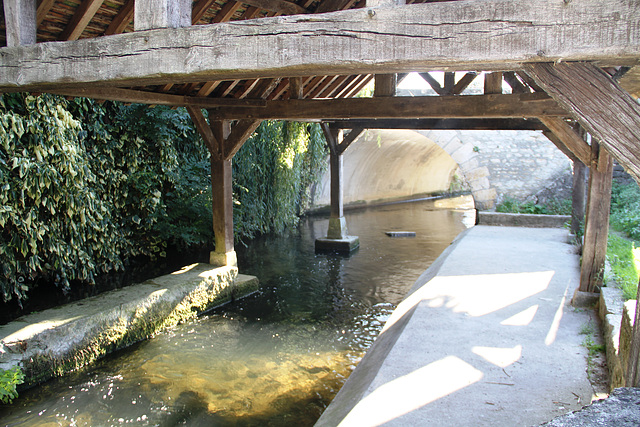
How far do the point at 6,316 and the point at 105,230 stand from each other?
1.39 m

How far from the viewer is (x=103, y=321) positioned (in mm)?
3902

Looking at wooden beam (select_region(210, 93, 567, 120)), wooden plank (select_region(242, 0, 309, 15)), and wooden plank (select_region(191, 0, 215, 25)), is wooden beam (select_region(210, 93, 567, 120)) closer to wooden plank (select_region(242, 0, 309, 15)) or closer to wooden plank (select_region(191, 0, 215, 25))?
wooden plank (select_region(242, 0, 309, 15))

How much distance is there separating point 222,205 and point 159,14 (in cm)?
366

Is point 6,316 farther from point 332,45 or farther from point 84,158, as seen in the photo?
point 332,45

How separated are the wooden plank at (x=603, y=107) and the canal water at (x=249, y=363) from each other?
2329 mm

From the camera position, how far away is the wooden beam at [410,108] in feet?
15.3

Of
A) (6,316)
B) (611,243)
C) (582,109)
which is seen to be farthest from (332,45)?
(611,243)

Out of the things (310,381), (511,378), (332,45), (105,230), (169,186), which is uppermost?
(332,45)

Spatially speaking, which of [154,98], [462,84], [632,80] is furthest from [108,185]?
[632,80]

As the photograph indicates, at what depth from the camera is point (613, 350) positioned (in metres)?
2.64

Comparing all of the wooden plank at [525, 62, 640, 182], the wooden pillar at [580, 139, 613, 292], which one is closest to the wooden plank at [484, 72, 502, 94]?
the wooden pillar at [580, 139, 613, 292]

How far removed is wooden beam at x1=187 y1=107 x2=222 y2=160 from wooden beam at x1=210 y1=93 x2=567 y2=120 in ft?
0.61

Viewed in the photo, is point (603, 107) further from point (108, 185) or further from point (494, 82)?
point (108, 185)

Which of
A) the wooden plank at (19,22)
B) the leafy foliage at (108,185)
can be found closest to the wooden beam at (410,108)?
the leafy foliage at (108,185)
